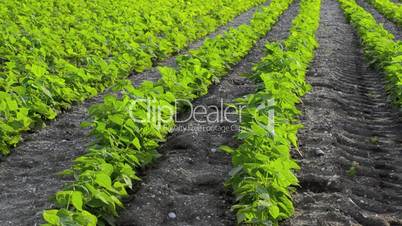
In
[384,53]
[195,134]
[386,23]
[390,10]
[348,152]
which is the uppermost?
[390,10]

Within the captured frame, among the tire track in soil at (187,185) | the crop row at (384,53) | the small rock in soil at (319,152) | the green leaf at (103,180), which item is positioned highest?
the crop row at (384,53)

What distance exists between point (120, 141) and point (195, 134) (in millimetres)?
1261

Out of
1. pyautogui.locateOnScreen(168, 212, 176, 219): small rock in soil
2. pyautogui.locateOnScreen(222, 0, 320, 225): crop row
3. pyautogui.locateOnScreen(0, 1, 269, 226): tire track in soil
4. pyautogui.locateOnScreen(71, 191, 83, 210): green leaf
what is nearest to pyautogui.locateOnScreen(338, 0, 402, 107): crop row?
pyautogui.locateOnScreen(222, 0, 320, 225): crop row

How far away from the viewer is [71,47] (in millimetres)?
9250

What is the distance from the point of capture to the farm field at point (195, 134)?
4137 millimetres

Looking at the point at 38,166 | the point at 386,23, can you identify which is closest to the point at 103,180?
the point at 38,166

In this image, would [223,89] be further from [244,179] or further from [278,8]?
[278,8]

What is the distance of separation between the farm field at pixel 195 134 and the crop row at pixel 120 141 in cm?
1

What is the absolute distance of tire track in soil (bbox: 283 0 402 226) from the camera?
4.31 m

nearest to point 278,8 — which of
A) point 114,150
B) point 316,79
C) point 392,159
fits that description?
point 316,79

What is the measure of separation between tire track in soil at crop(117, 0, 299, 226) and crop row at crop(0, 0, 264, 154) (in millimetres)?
1645

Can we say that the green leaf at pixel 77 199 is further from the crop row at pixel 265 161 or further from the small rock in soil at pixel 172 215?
the crop row at pixel 265 161

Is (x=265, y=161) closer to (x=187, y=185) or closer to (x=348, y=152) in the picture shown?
(x=187, y=185)

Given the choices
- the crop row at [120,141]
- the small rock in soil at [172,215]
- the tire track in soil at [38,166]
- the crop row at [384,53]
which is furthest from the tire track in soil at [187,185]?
the crop row at [384,53]
